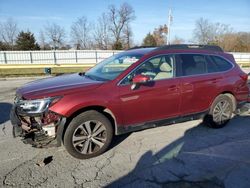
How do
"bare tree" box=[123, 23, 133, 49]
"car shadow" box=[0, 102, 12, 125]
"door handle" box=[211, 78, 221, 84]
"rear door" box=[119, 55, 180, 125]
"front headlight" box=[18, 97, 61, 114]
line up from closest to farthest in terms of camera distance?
"front headlight" box=[18, 97, 61, 114] < "rear door" box=[119, 55, 180, 125] < "door handle" box=[211, 78, 221, 84] < "car shadow" box=[0, 102, 12, 125] < "bare tree" box=[123, 23, 133, 49]

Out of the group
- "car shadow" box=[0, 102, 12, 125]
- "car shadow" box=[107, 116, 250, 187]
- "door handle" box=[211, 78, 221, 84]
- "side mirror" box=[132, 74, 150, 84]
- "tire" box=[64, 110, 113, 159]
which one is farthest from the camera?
"car shadow" box=[0, 102, 12, 125]

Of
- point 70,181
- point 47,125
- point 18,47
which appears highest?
point 18,47

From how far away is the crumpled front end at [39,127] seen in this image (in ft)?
11.1

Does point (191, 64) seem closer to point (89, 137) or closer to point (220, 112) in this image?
point (220, 112)

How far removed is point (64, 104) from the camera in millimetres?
3387

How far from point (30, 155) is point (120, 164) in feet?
4.98

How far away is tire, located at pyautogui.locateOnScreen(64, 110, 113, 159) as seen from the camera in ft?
11.6

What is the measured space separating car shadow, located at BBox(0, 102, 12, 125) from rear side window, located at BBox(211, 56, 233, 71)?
5068mm

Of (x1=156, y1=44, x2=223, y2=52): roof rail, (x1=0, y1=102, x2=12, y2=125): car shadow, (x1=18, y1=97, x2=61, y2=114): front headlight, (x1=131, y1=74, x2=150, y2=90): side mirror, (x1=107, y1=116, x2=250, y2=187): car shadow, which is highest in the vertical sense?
(x1=156, y1=44, x2=223, y2=52): roof rail

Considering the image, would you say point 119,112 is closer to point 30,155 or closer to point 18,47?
point 30,155

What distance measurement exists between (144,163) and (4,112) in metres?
4.50

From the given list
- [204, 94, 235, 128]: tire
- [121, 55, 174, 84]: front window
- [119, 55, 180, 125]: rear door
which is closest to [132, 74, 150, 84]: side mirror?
[119, 55, 180, 125]: rear door

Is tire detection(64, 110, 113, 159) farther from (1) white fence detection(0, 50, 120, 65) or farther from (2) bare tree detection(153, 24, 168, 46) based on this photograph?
(2) bare tree detection(153, 24, 168, 46)

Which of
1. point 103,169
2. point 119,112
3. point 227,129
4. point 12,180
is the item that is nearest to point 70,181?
point 103,169
